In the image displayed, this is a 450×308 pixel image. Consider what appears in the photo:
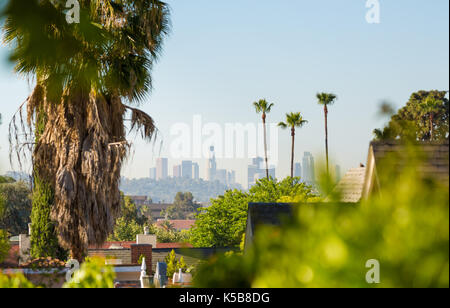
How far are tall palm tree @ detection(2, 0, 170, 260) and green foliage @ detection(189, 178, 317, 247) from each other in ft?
100

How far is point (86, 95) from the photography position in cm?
1614

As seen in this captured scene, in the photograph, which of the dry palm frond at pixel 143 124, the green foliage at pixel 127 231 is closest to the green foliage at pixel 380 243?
the dry palm frond at pixel 143 124

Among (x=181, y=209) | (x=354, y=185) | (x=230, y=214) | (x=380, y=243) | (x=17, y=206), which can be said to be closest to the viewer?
(x=380, y=243)

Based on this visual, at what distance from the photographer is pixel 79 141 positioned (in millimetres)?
16062

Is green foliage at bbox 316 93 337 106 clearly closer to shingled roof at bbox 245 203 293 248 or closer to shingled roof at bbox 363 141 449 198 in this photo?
shingled roof at bbox 245 203 293 248

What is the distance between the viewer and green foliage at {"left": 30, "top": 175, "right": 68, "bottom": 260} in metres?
16.6

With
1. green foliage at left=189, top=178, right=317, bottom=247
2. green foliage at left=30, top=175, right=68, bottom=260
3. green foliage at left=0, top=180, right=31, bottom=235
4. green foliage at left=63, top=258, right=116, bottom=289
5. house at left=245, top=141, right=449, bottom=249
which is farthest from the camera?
green foliage at left=0, top=180, right=31, bottom=235

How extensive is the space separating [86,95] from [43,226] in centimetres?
433

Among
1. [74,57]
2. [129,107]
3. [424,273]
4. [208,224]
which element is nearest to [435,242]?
[424,273]

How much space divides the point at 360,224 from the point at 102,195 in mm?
14136

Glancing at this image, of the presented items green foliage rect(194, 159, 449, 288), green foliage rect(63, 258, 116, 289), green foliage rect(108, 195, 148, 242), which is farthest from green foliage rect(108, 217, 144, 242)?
green foliage rect(194, 159, 449, 288)

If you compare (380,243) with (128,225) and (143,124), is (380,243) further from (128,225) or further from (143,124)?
(128,225)

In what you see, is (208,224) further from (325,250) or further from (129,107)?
(325,250)

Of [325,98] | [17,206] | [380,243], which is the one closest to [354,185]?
[380,243]
